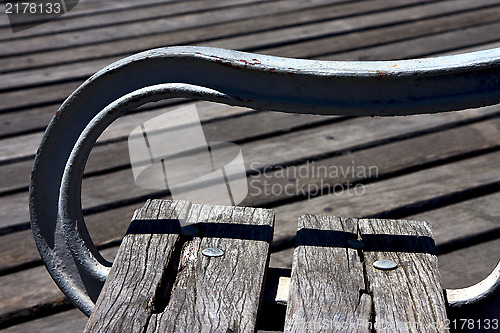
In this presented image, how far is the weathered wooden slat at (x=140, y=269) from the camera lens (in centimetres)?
99

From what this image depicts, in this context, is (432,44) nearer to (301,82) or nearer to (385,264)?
(385,264)

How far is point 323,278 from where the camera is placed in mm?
1092

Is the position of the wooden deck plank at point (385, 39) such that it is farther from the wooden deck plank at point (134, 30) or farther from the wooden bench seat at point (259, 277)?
the wooden bench seat at point (259, 277)

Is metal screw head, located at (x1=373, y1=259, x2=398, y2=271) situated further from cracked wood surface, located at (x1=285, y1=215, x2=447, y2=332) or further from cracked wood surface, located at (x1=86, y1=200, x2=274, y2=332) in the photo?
cracked wood surface, located at (x1=86, y1=200, x2=274, y2=332)

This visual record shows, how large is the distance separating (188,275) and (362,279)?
0.28 meters

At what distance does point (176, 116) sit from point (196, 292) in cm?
198

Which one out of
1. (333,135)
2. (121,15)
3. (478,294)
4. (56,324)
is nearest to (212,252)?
(478,294)

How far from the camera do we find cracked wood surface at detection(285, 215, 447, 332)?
100cm

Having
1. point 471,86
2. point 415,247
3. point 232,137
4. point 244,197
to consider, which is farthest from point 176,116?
point 471,86

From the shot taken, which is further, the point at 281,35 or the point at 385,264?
the point at 281,35

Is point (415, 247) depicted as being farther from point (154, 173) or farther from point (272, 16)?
point (272, 16)

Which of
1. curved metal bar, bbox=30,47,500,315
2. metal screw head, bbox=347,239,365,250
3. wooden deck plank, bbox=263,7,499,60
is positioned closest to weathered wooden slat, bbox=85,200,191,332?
curved metal bar, bbox=30,47,500,315

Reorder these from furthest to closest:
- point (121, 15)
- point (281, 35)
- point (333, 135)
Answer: point (121, 15), point (281, 35), point (333, 135)

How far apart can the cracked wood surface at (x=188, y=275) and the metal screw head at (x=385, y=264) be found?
18cm
